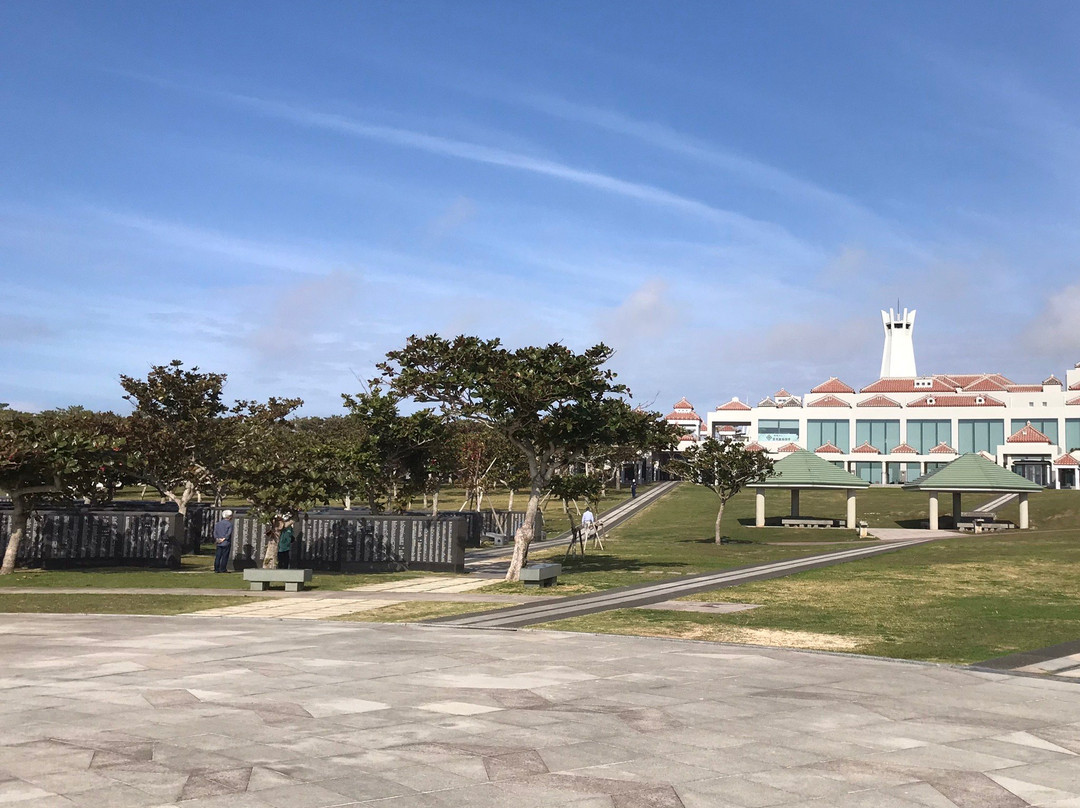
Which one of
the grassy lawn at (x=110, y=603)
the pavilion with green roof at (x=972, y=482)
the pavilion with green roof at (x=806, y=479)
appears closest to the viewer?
the grassy lawn at (x=110, y=603)

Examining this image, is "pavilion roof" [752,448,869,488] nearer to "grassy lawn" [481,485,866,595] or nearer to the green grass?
"grassy lawn" [481,485,866,595]

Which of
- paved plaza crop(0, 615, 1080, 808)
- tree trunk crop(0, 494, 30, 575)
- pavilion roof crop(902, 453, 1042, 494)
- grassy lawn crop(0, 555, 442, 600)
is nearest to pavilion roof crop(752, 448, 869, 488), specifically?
pavilion roof crop(902, 453, 1042, 494)

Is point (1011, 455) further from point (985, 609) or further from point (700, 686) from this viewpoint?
point (700, 686)

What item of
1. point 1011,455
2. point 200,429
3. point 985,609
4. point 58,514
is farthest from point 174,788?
point 1011,455

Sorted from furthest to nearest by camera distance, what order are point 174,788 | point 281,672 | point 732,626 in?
point 732,626 < point 281,672 < point 174,788

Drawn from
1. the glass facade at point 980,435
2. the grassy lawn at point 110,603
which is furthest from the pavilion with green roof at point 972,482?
the glass facade at point 980,435

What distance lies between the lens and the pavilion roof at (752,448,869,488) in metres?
57.0

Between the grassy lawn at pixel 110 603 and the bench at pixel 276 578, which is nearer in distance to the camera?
the grassy lawn at pixel 110 603

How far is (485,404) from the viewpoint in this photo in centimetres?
2739

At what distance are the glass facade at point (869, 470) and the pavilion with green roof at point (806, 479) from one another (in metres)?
59.1

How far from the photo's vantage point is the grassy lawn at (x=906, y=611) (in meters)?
16.7

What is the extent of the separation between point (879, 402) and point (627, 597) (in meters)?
101

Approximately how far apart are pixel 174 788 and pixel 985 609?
60.9 feet

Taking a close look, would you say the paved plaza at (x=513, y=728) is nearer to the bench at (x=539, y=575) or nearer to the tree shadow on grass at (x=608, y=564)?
the bench at (x=539, y=575)
